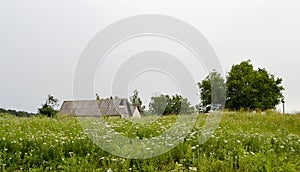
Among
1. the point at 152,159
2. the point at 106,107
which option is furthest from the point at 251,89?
the point at 152,159

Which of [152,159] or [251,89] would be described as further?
[251,89]

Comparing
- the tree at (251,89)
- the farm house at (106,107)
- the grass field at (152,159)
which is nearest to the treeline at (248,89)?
the tree at (251,89)

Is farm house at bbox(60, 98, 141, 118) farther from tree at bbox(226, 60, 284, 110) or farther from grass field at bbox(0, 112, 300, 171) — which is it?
tree at bbox(226, 60, 284, 110)

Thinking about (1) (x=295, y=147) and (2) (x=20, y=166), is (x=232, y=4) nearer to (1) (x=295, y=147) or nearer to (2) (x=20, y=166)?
(1) (x=295, y=147)

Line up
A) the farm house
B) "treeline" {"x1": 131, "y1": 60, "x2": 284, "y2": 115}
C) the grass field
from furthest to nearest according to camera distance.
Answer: "treeline" {"x1": 131, "y1": 60, "x2": 284, "y2": 115}, the farm house, the grass field

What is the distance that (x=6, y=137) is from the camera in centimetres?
615

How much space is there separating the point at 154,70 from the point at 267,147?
8.65 feet

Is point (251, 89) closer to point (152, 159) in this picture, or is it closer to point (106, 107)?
point (106, 107)

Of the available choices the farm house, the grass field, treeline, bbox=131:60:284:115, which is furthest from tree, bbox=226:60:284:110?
the grass field

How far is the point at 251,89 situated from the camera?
37875 mm

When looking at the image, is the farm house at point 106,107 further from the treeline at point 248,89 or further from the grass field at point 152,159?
the treeline at point 248,89

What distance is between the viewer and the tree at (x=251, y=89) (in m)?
37.9

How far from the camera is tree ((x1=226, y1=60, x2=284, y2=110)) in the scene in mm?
37875

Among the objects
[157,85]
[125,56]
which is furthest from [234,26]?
[125,56]
